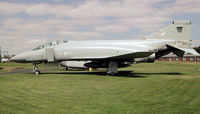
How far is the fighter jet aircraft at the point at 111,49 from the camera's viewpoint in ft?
55.6

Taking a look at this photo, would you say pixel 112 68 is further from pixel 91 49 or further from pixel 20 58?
pixel 20 58

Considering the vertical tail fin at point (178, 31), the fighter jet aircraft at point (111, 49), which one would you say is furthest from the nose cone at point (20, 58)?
the vertical tail fin at point (178, 31)

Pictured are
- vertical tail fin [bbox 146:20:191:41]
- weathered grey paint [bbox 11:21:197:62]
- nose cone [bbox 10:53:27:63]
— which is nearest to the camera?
weathered grey paint [bbox 11:21:197:62]

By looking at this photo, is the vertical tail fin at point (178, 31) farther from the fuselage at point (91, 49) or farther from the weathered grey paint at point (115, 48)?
the fuselage at point (91, 49)

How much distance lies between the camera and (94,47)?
679 inches

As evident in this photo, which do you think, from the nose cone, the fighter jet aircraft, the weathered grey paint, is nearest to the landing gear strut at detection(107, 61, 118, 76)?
the fighter jet aircraft

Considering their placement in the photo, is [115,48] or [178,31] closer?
[115,48]

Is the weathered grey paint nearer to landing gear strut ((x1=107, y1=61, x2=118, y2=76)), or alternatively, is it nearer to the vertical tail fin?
the vertical tail fin

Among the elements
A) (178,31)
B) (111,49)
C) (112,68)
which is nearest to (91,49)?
(111,49)

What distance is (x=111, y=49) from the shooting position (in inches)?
666

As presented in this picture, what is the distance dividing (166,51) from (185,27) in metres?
3.24

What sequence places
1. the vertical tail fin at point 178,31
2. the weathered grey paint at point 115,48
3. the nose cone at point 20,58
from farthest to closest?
the vertical tail fin at point 178,31
the nose cone at point 20,58
the weathered grey paint at point 115,48

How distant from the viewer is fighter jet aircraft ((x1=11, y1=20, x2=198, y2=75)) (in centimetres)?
1695


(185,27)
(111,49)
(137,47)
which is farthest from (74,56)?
(185,27)
